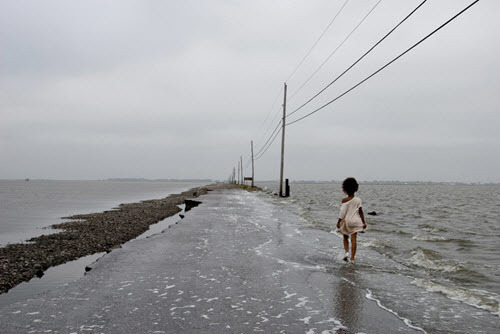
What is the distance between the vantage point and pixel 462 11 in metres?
8.87

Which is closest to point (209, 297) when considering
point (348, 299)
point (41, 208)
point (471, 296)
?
point (348, 299)

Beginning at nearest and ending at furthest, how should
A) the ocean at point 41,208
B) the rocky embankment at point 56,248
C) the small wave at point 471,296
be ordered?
the small wave at point 471,296 → the rocky embankment at point 56,248 → the ocean at point 41,208

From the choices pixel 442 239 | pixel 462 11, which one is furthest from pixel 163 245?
pixel 442 239

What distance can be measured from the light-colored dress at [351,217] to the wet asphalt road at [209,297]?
2.61 feet

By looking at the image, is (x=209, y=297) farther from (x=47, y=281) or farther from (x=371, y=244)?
(x=371, y=244)

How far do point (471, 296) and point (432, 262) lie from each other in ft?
11.3

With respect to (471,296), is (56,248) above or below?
below

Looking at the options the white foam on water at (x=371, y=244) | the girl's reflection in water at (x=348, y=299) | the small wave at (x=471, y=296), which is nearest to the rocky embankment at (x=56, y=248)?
the girl's reflection in water at (x=348, y=299)

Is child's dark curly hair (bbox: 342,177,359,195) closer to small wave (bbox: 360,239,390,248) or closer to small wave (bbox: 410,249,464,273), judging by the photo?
small wave (bbox: 410,249,464,273)

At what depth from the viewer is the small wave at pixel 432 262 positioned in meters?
8.78

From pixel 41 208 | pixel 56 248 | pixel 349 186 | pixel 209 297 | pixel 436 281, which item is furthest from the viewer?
pixel 41 208

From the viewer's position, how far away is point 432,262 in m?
9.41

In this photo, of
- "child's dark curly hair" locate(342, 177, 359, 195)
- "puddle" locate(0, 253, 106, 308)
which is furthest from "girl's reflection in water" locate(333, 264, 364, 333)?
"puddle" locate(0, 253, 106, 308)

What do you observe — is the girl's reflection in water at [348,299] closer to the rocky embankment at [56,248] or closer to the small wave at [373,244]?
the small wave at [373,244]
